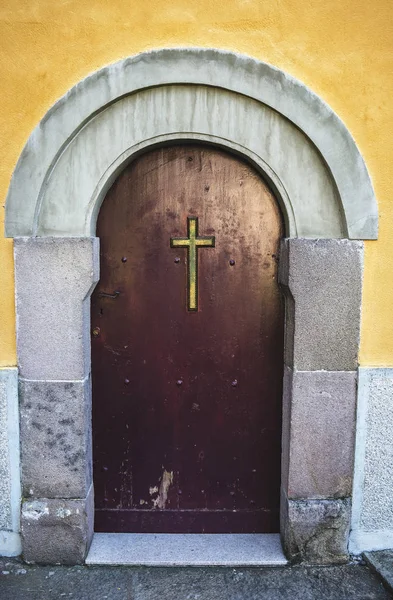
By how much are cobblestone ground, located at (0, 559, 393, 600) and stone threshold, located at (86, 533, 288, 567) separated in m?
0.04

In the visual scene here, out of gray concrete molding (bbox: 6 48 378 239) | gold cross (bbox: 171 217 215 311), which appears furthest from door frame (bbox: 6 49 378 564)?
gold cross (bbox: 171 217 215 311)

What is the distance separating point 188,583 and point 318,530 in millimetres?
833

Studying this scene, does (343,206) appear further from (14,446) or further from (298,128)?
(14,446)

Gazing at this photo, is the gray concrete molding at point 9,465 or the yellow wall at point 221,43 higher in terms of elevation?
Answer: the yellow wall at point 221,43

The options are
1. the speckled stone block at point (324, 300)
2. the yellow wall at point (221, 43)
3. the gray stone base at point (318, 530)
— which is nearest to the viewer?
the yellow wall at point (221, 43)

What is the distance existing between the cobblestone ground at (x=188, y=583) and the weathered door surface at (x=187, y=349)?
0.37 meters

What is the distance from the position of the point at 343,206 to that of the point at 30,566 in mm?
2844

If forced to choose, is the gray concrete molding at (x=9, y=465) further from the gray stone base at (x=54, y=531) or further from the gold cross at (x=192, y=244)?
the gold cross at (x=192, y=244)

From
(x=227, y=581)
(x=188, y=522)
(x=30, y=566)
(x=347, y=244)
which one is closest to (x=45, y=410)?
(x=30, y=566)

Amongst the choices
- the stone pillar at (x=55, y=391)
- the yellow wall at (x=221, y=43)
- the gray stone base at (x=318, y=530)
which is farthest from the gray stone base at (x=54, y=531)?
the yellow wall at (x=221, y=43)

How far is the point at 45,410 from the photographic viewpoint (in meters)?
2.81

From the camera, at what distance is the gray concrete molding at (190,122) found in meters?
2.60

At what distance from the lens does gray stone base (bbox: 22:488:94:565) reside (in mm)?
2848

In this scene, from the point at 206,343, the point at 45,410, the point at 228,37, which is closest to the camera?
Answer: the point at 228,37
